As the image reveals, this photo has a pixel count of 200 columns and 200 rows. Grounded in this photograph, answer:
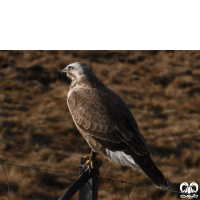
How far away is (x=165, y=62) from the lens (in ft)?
43.8

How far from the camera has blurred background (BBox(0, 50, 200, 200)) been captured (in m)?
6.61

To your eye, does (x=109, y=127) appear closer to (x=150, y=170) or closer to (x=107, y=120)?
(x=107, y=120)

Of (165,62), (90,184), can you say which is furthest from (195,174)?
(165,62)

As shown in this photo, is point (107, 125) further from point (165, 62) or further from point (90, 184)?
point (165, 62)

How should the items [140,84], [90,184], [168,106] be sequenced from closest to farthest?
1. [90,184]
2. [168,106]
3. [140,84]

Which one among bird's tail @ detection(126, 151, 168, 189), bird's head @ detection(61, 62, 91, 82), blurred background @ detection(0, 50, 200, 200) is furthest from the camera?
blurred background @ detection(0, 50, 200, 200)

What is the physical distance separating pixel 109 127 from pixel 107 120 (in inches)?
2.7

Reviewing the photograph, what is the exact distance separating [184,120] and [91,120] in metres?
6.93

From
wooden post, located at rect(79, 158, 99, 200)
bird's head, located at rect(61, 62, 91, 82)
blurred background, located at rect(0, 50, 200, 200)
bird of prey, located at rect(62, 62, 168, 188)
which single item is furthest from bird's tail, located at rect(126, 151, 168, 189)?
blurred background, located at rect(0, 50, 200, 200)

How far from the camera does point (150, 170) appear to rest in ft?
9.29

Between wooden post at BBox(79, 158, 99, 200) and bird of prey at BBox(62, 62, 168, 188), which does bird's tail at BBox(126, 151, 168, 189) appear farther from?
wooden post at BBox(79, 158, 99, 200)

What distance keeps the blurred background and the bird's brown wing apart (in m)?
3.48

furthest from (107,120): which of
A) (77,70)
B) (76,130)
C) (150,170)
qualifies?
(76,130)

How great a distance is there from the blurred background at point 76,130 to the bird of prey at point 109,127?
3404mm
